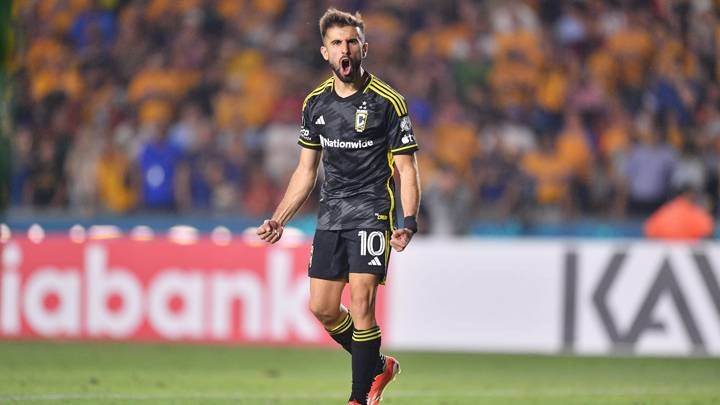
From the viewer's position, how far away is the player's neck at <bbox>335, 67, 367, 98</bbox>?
6.70 meters

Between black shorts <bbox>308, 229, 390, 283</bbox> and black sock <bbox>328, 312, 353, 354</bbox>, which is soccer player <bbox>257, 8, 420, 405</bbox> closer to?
black shorts <bbox>308, 229, 390, 283</bbox>

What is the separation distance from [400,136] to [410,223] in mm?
503

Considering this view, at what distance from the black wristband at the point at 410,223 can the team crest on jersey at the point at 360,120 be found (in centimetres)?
55

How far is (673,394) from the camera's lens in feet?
29.2

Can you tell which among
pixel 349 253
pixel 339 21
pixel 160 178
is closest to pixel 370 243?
pixel 349 253

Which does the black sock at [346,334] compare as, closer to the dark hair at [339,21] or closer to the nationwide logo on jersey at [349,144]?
the nationwide logo on jersey at [349,144]

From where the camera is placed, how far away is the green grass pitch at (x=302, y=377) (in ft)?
27.4

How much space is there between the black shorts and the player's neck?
74 centimetres

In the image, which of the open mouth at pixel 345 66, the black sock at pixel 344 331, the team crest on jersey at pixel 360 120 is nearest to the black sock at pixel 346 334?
the black sock at pixel 344 331

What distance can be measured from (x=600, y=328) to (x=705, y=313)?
0.96 m

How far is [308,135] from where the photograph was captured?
6.96m

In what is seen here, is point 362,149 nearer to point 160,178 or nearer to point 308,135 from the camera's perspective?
point 308,135

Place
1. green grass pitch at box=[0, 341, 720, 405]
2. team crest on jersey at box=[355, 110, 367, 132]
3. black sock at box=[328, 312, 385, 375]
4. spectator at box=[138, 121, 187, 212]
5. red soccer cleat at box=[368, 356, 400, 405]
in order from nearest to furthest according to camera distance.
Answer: team crest on jersey at box=[355, 110, 367, 132] → red soccer cleat at box=[368, 356, 400, 405] → black sock at box=[328, 312, 385, 375] → green grass pitch at box=[0, 341, 720, 405] → spectator at box=[138, 121, 187, 212]

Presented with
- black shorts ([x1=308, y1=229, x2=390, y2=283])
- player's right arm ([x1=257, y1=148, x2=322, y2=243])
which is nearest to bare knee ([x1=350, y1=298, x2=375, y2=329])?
black shorts ([x1=308, y1=229, x2=390, y2=283])
